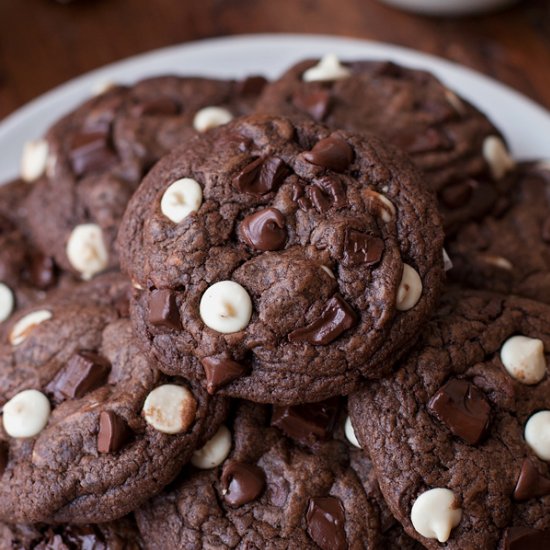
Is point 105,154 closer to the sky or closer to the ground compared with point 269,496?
closer to the sky

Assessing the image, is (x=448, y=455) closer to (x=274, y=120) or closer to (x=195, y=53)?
(x=274, y=120)

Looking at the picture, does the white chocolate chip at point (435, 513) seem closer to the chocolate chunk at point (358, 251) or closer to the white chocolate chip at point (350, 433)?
the white chocolate chip at point (350, 433)

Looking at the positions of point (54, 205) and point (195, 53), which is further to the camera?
point (195, 53)

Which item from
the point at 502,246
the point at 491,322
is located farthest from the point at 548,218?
the point at 491,322

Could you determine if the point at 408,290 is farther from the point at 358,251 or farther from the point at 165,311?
the point at 165,311

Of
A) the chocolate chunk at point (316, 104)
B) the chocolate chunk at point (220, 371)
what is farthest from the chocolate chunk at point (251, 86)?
the chocolate chunk at point (220, 371)

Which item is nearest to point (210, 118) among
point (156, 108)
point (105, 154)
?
point (156, 108)

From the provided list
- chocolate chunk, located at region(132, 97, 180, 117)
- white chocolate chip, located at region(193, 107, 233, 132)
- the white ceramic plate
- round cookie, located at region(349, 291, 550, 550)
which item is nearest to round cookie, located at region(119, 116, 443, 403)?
round cookie, located at region(349, 291, 550, 550)

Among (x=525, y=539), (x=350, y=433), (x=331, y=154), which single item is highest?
(x=331, y=154)
